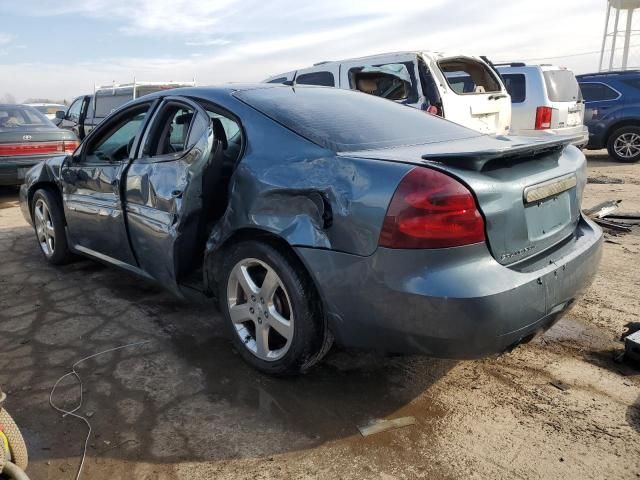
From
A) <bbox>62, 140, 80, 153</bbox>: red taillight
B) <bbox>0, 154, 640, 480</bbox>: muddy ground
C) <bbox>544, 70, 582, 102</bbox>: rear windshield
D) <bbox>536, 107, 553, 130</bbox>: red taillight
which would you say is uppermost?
<bbox>544, 70, 582, 102</bbox>: rear windshield

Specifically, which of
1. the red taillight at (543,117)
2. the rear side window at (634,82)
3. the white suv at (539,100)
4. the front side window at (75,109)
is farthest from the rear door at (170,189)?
Answer: the front side window at (75,109)

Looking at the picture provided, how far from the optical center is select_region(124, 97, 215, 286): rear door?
2.99m

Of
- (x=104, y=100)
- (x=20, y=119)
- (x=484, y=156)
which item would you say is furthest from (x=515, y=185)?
(x=104, y=100)

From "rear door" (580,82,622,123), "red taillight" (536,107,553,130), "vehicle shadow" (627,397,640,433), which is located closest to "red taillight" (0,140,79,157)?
"red taillight" (536,107,553,130)

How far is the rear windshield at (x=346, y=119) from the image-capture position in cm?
263

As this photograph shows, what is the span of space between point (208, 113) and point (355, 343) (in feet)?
5.21

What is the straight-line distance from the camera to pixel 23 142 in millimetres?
7848

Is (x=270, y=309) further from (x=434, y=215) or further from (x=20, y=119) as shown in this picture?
(x=20, y=119)

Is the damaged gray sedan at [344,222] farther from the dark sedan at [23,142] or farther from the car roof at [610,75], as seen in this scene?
the car roof at [610,75]

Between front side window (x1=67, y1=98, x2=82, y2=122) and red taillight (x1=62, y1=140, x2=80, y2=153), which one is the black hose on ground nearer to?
red taillight (x1=62, y1=140, x2=80, y2=153)

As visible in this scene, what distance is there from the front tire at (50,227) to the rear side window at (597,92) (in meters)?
10.4

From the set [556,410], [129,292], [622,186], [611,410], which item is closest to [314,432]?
[556,410]

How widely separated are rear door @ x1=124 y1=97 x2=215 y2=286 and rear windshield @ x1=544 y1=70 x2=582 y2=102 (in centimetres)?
735

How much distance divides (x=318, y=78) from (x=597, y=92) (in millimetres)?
6651
